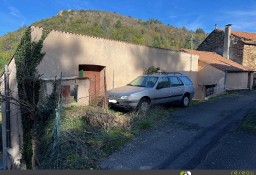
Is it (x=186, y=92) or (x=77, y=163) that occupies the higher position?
(x=186, y=92)

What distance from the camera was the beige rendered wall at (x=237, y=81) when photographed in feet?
78.9

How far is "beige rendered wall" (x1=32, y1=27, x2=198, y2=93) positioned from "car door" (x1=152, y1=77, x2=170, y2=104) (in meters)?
2.99

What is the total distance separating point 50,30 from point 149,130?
5412 mm

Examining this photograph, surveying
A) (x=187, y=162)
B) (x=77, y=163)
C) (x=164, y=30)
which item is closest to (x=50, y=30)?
→ (x=77, y=163)

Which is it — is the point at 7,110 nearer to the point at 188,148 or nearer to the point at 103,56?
the point at 103,56

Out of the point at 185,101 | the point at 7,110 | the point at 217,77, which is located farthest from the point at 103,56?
the point at 217,77

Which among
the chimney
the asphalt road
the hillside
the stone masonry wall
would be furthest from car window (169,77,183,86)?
the stone masonry wall

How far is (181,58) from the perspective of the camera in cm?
1844

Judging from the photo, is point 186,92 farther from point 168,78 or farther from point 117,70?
point 117,70

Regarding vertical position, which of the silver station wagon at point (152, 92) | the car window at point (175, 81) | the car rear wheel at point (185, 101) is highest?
the car window at point (175, 81)

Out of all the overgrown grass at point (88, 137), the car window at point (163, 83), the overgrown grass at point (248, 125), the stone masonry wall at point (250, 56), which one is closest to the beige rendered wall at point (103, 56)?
the overgrown grass at point (88, 137)

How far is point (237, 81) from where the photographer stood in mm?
24953

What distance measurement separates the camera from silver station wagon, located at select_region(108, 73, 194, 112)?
985 centimetres

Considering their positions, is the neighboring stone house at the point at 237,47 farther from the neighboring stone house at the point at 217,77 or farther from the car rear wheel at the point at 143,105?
the car rear wheel at the point at 143,105
